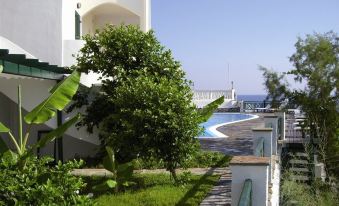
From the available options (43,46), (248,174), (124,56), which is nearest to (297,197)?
(248,174)

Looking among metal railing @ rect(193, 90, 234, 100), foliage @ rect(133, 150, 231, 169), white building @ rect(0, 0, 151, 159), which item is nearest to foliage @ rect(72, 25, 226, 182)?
foliage @ rect(133, 150, 231, 169)

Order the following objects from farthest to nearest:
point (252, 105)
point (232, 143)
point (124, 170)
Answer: point (252, 105) < point (232, 143) < point (124, 170)

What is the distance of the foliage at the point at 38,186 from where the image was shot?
5.27 metres

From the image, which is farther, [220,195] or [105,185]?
[220,195]

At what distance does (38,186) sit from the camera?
5.38 metres

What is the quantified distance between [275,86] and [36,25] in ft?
34.1

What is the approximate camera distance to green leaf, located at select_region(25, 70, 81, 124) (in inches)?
281

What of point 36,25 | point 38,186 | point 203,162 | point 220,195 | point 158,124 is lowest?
point 220,195

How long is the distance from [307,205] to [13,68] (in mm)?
7498

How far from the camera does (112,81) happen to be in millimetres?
13680

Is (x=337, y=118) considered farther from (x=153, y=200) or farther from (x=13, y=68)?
(x=13, y=68)

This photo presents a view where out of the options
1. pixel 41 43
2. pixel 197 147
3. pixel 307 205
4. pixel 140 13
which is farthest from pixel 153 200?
pixel 140 13

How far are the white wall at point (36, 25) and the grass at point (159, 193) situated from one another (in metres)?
5.62

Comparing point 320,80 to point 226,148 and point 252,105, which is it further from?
point 252,105
